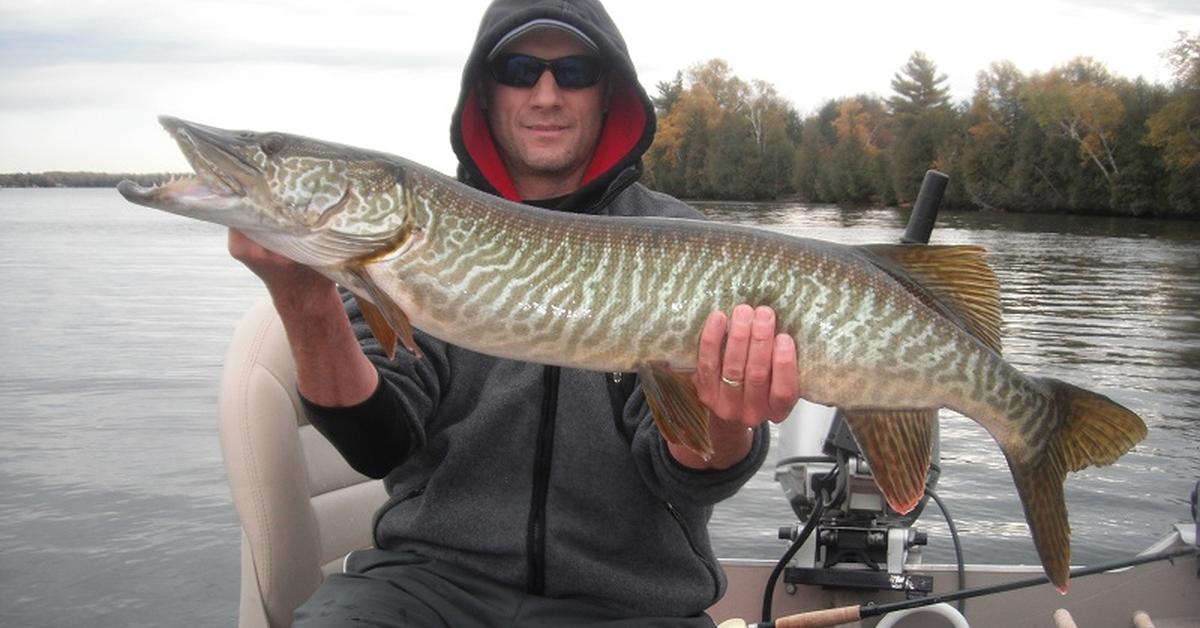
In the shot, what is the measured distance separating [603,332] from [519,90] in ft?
4.12

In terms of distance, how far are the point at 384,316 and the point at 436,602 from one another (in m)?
0.81

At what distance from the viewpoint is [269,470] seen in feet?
9.98

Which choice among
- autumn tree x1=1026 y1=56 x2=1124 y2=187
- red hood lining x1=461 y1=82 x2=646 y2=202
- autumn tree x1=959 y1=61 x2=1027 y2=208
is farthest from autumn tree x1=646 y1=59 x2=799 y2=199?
red hood lining x1=461 y1=82 x2=646 y2=202

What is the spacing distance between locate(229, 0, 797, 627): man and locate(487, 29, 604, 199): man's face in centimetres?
16

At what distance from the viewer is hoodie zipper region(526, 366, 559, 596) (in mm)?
2812

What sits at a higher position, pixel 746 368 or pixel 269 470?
pixel 746 368

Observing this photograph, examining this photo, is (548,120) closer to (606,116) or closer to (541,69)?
(541,69)

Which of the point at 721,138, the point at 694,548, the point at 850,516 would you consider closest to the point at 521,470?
the point at 694,548

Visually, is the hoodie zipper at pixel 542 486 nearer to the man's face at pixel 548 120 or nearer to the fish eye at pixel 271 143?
the man's face at pixel 548 120

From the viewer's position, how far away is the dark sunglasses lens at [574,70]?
11.1 ft

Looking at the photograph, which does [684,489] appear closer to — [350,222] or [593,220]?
[593,220]

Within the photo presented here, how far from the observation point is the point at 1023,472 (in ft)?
8.13

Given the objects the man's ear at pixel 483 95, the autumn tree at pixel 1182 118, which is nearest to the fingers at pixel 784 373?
the man's ear at pixel 483 95

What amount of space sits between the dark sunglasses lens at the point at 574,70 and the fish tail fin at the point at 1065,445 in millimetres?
1653
